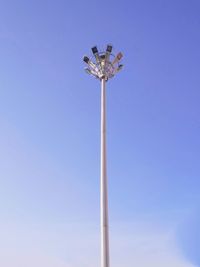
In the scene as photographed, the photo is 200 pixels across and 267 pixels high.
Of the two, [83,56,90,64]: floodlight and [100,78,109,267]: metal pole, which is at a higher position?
[83,56,90,64]: floodlight

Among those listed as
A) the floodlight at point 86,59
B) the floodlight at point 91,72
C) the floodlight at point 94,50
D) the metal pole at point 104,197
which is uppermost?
the floodlight at point 94,50

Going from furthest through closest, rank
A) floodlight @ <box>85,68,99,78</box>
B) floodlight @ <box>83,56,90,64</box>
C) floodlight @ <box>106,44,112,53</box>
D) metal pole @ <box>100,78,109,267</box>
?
floodlight @ <box>85,68,99,78</box>, floodlight @ <box>83,56,90,64</box>, floodlight @ <box>106,44,112,53</box>, metal pole @ <box>100,78,109,267</box>

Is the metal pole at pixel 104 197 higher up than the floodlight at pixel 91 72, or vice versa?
the floodlight at pixel 91 72

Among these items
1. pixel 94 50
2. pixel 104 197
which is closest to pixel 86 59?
pixel 94 50

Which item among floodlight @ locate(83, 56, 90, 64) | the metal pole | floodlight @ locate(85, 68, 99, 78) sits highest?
floodlight @ locate(83, 56, 90, 64)

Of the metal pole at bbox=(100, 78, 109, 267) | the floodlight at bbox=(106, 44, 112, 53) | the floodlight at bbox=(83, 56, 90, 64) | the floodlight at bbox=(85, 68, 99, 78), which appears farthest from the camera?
the floodlight at bbox=(85, 68, 99, 78)

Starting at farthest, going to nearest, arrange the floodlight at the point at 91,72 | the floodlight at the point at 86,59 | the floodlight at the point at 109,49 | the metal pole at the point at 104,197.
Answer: the floodlight at the point at 91,72
the floodlight at the point at 86,59
the floodlight at the point at 109,49
the metal pole at the point at 104,197

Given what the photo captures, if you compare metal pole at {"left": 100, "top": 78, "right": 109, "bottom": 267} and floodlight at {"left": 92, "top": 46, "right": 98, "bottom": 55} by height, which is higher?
floodlight at {"left": 92, "top": 46, "right": 98, "bottom": 55}

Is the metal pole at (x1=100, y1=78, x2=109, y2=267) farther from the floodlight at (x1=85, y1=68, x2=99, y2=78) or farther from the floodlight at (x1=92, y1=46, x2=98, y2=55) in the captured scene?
the floodlight at (x1=92, y1=46, x2=98, y2=55)

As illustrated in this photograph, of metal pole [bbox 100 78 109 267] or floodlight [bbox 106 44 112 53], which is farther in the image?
floodlight [bbox 106 44 112 53]

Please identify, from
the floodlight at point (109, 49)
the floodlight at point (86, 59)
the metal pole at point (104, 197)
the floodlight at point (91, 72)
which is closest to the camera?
the metal pole at point (104, 197)

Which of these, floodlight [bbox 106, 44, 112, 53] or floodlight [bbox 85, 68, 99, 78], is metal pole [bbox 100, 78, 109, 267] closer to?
floodlight [bbox 85, 68, 99, 78]

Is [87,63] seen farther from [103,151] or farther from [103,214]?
[103,214]

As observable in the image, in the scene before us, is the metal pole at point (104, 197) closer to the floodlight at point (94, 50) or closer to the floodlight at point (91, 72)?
the floodlight at point (91, 72)
